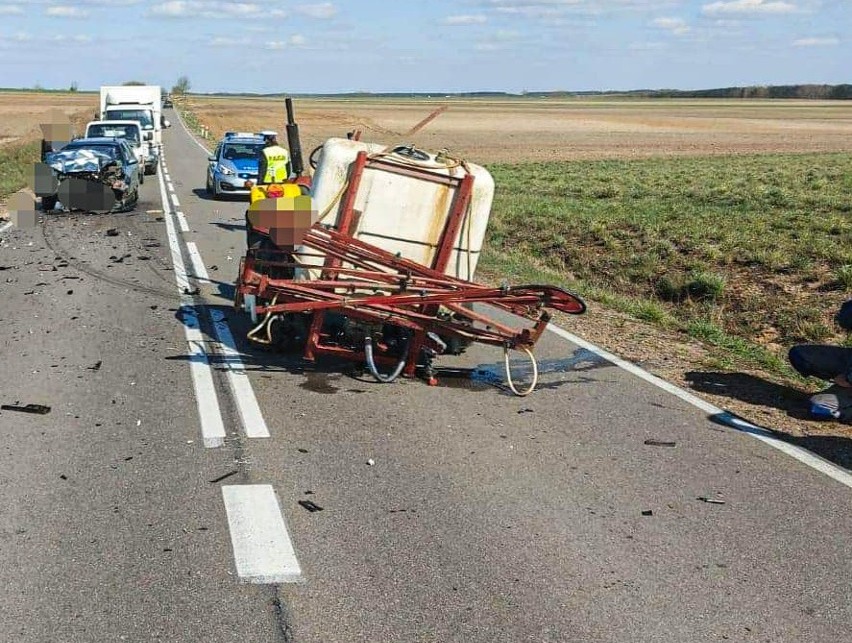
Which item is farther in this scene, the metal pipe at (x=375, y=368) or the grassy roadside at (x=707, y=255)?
the grassy roadside at (x=707, y=255)

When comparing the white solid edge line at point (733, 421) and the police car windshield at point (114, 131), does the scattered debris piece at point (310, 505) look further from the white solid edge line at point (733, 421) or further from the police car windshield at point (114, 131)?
the police car windshield at point (114, 131)

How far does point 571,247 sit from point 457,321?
888 centimetres

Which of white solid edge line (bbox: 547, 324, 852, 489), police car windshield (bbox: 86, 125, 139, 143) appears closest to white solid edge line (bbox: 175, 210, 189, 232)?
police car windshield (bbox: 86, 125, 139, 143)

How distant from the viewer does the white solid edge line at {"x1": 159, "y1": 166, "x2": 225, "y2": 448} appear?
685cm

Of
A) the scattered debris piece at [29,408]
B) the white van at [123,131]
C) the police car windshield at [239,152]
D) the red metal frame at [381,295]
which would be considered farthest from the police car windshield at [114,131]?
the scattered debris piece at [29,408]

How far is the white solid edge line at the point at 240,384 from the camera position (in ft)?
23.1

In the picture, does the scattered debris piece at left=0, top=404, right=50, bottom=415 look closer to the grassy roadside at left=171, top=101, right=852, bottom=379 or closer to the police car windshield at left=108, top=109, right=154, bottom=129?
the grassy roadside at left=171, top=101, right=852, bottom=379

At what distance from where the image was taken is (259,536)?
5.14 m

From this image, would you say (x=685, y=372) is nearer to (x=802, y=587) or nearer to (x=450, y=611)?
(x=802, y=587)

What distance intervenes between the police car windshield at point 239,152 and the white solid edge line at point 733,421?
17.0 m

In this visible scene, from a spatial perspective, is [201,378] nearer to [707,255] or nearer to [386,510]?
[386,510]

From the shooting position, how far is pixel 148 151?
32219 millimetres

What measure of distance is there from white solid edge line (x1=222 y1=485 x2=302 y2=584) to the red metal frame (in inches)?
105

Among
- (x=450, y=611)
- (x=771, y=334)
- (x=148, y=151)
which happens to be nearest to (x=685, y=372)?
(x=771, y=334)
